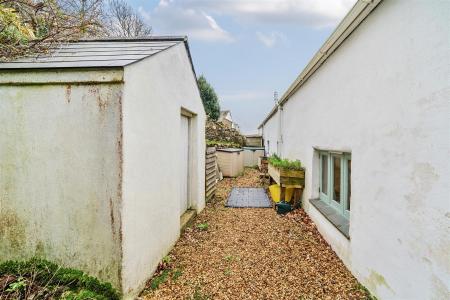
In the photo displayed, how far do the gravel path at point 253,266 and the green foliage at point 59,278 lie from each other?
0.59 meters

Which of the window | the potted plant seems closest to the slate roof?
the window

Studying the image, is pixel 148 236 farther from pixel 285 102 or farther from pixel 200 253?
pixel 285 102

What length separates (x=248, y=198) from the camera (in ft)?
28.5

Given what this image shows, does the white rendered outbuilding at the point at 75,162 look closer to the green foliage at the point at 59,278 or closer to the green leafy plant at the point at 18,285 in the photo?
the green foliage at the point at 59,278

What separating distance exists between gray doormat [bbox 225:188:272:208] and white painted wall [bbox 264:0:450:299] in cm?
381

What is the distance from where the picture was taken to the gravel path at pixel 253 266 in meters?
3.16

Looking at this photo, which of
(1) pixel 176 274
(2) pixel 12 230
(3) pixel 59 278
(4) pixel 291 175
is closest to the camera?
(3) pixel 59 278

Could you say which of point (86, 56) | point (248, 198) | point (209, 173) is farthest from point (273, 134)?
point (86, 56)

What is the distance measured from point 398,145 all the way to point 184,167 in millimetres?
4406

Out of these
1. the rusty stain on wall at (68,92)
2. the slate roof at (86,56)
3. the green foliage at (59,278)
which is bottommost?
the green foliage at (59,278)

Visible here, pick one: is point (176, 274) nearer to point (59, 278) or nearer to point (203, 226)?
point (59, 278)

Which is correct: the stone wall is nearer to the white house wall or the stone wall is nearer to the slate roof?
the slate roof

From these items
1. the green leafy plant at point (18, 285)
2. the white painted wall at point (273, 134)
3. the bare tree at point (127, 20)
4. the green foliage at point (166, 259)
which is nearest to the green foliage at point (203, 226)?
the green foliage at point (166, 259)

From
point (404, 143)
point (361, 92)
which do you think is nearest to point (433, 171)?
point (404, 143)
